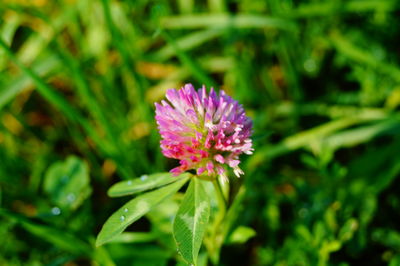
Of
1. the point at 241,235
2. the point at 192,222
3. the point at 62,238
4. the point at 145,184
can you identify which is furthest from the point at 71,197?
the point at 192,222

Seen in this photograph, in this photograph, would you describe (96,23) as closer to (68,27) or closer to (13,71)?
(68,27)

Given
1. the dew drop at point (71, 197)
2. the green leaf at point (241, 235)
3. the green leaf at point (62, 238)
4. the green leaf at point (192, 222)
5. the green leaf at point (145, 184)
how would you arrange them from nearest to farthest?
the green leaf at point (192, 222) → the green leaf at point (145, 184) → the green leaf at point (241, 235) → the green leaf at point (62, 238) → the dew drop at point (71, 197)

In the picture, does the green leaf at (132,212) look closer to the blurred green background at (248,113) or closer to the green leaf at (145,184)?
the green leaf at (145,184)

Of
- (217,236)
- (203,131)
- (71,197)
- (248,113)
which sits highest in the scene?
(203,131)

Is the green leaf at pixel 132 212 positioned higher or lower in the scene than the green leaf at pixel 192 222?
higher

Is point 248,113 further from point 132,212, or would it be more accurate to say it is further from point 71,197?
point 132,212

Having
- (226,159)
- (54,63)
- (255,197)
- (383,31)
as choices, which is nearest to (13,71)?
(54,63)

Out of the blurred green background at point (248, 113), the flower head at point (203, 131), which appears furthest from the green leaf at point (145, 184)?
the blurred green background at point (248, 113)

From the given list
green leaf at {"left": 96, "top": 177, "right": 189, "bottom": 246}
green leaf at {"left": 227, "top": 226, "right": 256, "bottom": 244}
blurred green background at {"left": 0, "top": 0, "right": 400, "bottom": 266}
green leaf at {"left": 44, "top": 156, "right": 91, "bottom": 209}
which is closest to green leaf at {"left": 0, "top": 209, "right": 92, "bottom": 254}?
blurred green background at {"left": 0, "top": 0, "right": 400, "bottom": 266}
